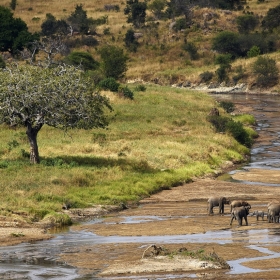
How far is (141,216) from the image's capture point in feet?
120

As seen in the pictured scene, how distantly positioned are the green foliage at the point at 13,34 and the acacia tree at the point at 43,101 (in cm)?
5431

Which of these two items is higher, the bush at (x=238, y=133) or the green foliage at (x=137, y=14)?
the green foliage at (x=137, y=14)

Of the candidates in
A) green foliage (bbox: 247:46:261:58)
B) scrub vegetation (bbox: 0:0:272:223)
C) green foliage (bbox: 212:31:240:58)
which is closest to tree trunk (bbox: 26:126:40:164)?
scrub vegetation (bbox: 0:0:272:223)

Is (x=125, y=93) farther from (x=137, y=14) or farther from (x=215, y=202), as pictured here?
(x=137, y=14)

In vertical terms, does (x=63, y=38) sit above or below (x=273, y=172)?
above

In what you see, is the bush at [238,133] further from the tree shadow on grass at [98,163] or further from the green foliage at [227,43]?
the green foliage at [227,43]

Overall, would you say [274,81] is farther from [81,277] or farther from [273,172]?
[81,277]

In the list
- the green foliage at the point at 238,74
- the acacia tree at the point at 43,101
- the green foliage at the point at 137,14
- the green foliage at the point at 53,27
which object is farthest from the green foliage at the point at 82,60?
the acacia tree at the point at 43,101

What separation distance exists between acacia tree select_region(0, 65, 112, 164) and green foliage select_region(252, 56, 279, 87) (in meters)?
75.0

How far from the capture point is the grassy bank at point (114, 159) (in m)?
38.7

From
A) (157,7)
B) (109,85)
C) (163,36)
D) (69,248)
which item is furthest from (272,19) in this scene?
(69,248)

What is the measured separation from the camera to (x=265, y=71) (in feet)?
385

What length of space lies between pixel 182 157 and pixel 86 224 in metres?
16.8

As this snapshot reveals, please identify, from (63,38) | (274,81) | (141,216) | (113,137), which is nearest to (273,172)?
(113,137)
